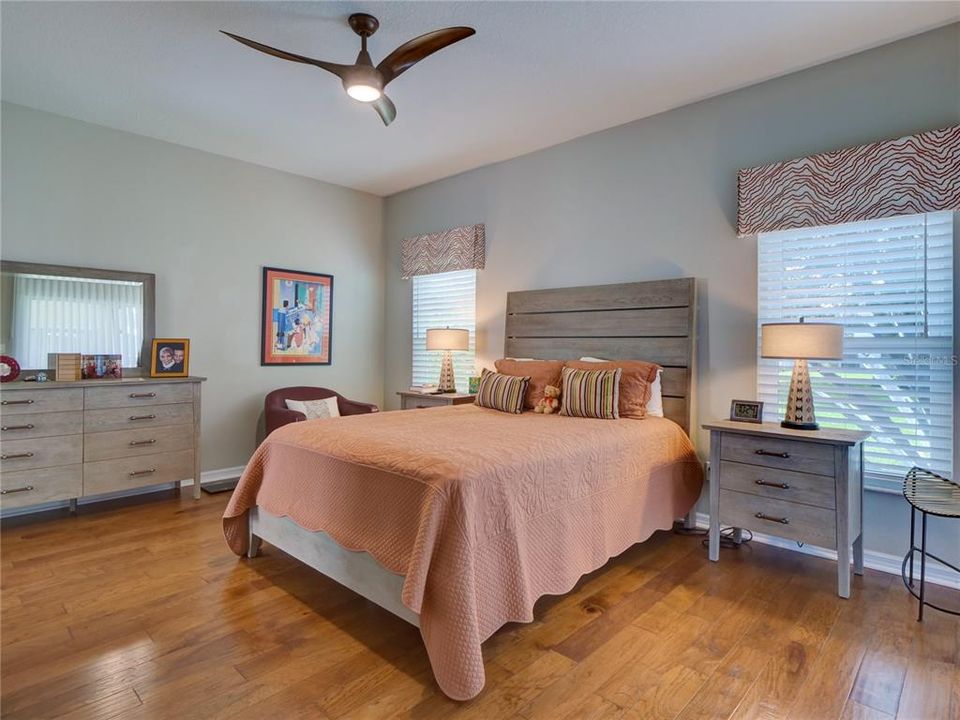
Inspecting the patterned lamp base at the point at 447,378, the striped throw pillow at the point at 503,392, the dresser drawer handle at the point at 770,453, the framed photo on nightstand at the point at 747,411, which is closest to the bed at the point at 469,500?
the striped throw pillow at the point at 503,392

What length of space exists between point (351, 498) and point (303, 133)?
298 centimetres

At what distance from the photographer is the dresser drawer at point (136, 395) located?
11.3 feet

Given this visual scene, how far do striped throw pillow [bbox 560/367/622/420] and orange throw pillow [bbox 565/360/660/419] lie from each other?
0.05 m

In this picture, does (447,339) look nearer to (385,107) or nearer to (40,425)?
(385,107)

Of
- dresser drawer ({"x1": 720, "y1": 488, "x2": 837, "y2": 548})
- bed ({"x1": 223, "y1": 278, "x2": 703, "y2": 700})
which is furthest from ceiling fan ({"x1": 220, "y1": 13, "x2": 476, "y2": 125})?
dresser drawer ({"x1": 720, "y1": 488, "x2": 837, "y2": 548})

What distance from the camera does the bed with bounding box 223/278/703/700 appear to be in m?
1.75

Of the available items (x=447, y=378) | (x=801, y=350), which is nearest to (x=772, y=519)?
A: (x=801, y=350)

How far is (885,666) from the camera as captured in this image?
6.15ft

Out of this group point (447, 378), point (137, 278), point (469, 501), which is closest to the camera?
point (469, 501)

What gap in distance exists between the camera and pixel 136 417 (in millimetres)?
3631

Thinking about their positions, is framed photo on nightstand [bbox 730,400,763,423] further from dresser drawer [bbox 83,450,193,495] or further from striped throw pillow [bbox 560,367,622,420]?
dresser drawer [bbox 83,450,193,495]

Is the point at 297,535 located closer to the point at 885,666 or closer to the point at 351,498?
the point at 351,498

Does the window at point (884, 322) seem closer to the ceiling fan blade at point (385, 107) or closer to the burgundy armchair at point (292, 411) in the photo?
the ceiling fan blade at point (385, 107)

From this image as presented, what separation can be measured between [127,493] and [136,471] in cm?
56
